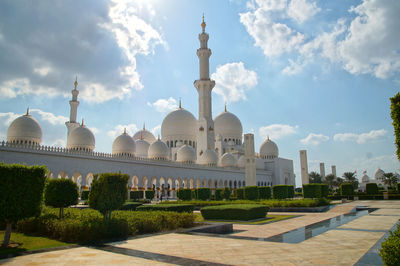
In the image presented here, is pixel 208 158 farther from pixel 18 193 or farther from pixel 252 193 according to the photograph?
pixel 18 193

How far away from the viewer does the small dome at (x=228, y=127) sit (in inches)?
2234

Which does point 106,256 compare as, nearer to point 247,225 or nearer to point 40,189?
point 40,189

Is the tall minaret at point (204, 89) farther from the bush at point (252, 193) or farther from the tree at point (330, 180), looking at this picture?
the tree at point (330, 180)

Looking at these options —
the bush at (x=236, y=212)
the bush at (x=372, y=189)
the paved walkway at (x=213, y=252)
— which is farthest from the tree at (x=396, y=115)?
→ the bush at (x=372, y=189)

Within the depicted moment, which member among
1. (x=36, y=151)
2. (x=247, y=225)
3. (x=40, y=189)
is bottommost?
(x=247, y=225)

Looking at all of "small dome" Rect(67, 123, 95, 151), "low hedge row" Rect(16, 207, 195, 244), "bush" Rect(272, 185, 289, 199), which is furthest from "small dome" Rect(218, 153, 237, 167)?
"low hedge row" Rect(16, 207, 195, 244)

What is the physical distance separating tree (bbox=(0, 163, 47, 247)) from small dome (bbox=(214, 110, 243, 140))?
49637mm

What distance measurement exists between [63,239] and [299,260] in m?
5.99

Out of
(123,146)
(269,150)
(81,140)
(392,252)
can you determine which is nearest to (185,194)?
(123,146)

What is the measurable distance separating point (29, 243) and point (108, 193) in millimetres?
2347

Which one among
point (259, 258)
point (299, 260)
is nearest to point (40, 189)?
point (259, 258)

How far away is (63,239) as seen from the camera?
25.6 ft

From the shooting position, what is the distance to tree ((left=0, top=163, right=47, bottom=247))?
7.18m

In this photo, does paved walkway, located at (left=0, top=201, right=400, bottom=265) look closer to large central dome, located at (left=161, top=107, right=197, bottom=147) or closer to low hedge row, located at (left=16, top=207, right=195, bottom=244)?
low hedge row, located at (left=16, top=207, right=195, bottom=244)
